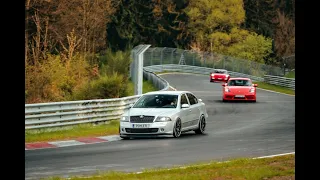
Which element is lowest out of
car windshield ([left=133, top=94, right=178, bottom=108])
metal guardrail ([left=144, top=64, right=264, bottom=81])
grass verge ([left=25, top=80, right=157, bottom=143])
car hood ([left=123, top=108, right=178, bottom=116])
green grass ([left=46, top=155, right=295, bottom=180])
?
grass verge ([left=25, top=80, right=157, bottom=143])

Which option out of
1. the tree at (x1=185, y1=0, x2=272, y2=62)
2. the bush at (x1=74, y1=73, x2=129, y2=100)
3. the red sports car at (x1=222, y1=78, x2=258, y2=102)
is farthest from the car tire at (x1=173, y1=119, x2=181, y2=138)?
the tree at (x1=185, y1=0, x2=272, y2=62)

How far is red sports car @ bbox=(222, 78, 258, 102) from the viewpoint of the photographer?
4500 cm

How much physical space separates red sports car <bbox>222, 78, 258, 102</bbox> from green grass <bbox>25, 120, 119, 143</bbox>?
17251 mm

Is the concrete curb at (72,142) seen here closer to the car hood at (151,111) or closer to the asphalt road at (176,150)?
the asphalt road at (176,150)

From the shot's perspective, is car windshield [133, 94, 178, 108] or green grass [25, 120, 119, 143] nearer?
green grass [25, 120, 119, 143]

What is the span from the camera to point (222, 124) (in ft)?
102

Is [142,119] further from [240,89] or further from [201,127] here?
[240,89]

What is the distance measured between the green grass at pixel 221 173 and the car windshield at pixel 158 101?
9800mm

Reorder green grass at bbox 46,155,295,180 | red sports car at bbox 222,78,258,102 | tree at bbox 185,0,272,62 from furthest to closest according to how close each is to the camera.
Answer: tree at bbox 185,0,272,62, red sports car at bbox 222,78,258,102, green grass at bbox 46,155,295,180

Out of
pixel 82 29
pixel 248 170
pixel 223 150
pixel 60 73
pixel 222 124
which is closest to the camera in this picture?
pixel 248 170

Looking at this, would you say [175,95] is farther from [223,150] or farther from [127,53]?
[127,53]

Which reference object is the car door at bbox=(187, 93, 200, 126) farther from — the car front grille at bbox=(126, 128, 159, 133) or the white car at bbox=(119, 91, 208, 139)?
the car front grille at bbox=(126, 128, 159, 133)
